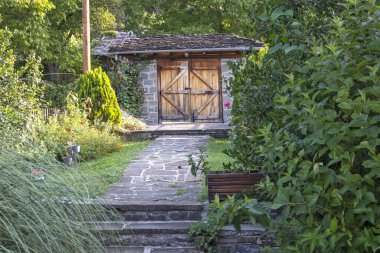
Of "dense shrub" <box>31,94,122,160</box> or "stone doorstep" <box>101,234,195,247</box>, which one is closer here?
"stone doorstep" <box>101,234,195,247</box>

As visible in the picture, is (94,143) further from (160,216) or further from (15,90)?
(160,216)

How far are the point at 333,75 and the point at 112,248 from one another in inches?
124

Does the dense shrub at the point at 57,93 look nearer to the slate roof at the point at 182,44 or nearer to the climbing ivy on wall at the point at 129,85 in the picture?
the slate roof at the point at 182,44

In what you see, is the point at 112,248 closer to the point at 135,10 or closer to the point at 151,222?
the point at 151,222

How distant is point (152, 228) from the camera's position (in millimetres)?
5293

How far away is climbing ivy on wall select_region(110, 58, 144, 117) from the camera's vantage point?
48.4 feet

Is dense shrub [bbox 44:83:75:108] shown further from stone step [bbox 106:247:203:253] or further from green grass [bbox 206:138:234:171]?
stone step [bbox 106:247:203:253]

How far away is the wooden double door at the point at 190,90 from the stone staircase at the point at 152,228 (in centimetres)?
987

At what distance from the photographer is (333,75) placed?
2541 millimetres

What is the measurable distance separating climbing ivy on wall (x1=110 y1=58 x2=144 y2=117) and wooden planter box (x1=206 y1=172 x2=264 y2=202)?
31.5 feet

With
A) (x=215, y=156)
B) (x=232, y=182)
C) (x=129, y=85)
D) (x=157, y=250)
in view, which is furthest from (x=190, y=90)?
(x=157, y=250)

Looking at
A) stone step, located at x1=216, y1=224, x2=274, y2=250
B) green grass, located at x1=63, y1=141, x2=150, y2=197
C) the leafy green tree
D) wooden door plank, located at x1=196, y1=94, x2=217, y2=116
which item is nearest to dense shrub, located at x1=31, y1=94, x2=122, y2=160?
green grass, located at x1=63, y1=141, x2=150, y2=197

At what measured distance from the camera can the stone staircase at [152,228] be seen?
5066mm

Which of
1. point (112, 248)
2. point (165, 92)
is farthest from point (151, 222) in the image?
point (165, 92)
